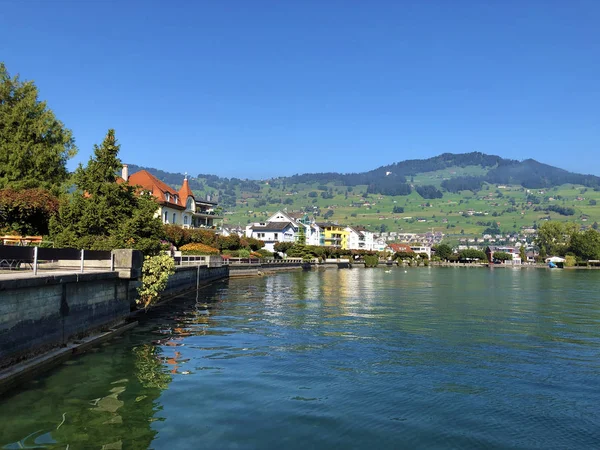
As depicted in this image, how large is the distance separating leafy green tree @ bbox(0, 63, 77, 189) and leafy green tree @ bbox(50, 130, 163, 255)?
16564 mm

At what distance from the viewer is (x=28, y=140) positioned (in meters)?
48.3

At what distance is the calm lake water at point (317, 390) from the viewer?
11.7 metres

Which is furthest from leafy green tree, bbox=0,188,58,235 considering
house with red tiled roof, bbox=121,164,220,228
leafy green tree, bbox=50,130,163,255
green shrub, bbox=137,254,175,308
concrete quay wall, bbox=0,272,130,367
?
house with red tiled roof, bbox=121,164,220,228

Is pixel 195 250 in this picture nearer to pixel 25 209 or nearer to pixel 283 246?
pixel 25 209

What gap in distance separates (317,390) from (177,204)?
7728 cm

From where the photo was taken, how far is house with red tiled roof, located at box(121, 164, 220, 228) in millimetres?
81738

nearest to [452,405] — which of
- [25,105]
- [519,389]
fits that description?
[519,389]

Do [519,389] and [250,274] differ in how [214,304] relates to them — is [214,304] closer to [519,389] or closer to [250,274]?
[519,389]

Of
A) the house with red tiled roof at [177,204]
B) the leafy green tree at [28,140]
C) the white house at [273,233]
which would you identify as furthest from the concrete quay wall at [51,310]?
the white house at [273,233]

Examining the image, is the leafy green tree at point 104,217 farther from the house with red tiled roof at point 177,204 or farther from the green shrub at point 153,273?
the house with red tiled roof at point 177,204

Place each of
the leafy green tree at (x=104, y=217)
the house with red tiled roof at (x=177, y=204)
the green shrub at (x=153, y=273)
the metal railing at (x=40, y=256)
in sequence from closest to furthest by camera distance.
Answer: the metal railing at (x=40, y=256) → the green shrub at (x=153, y=273) → the leafy green tree at (x=104, y=217) → the house with red tiled roof at (x=177, y=204)

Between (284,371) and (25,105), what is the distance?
142 ft

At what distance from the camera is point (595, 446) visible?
11.6 meters

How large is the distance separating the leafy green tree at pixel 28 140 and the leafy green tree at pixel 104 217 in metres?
16.6
